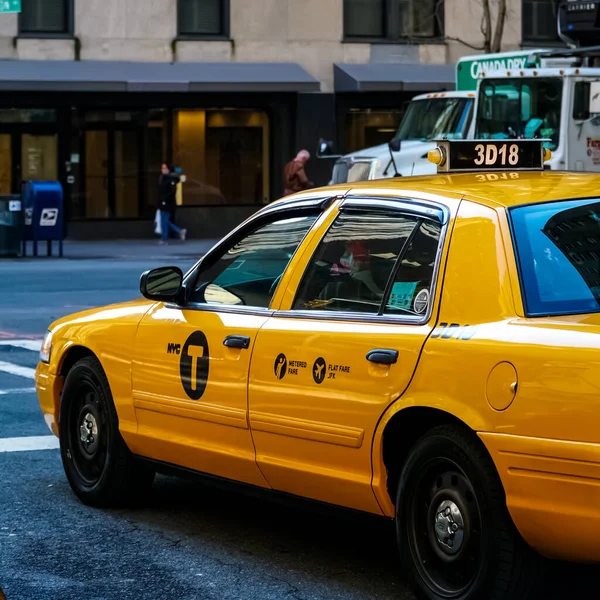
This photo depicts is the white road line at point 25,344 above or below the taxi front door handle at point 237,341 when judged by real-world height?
below

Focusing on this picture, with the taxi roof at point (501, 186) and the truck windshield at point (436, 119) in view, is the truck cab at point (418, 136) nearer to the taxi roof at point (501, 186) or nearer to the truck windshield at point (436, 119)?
the truck windshield at point (436, 119)

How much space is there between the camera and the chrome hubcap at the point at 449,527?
16.1 ft

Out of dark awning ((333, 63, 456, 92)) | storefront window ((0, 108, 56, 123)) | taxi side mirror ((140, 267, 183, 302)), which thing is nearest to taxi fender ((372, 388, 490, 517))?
taxi side mirror ((140, 267, 183, 302))

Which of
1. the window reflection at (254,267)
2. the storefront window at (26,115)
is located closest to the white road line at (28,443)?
the window reflection at (254,267)

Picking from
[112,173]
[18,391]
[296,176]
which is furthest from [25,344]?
[112,173]

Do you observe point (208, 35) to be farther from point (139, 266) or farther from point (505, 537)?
point (505, 537)

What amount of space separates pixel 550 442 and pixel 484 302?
631 millimetres

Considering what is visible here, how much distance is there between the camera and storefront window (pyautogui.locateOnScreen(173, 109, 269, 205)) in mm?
33781

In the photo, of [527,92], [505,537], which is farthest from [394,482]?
[527,92]

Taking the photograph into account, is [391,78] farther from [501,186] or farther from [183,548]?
[501,186]

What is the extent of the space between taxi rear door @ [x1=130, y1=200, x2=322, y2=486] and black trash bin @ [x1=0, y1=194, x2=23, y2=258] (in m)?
19.6

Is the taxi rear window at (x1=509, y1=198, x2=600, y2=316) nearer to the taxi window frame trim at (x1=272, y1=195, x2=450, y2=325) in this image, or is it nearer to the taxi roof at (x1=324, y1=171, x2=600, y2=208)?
the taxi roof at (x1=324, y1=171, x2=600, y2=208)

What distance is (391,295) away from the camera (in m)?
5.38

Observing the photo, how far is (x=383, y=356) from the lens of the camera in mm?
5141
